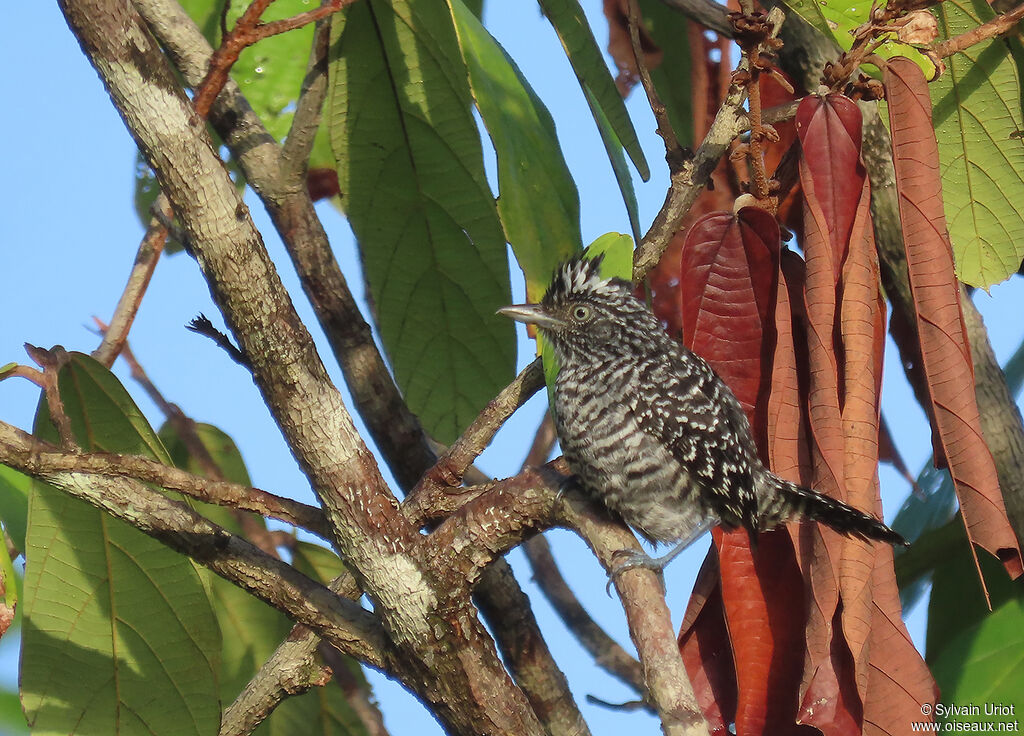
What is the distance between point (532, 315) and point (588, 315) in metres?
0.26

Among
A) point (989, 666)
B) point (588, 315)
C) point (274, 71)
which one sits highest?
point (274, 71)

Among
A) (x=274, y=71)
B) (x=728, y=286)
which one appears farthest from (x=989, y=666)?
(x=274, y=71)

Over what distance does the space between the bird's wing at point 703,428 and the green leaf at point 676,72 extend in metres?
1.05

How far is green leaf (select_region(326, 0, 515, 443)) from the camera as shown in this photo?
334 cm

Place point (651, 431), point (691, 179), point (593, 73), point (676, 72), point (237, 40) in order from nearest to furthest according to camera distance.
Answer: point (237, 40) → point (691, 179) → point (593, 73) → point (651, 431) → point (676, 72)

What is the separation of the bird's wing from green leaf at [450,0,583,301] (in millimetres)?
594

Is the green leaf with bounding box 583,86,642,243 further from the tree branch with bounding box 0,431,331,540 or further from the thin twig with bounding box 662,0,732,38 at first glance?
the tree branch with bounding box 0,431,331,540

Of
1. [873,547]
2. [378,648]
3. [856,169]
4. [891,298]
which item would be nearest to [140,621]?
[378,648]

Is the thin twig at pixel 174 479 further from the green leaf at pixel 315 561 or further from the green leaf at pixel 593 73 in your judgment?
the green leaf at pixel 315 561

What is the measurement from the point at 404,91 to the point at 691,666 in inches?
77.4

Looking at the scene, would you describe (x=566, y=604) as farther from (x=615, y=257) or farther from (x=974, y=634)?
(x=615, y=257)

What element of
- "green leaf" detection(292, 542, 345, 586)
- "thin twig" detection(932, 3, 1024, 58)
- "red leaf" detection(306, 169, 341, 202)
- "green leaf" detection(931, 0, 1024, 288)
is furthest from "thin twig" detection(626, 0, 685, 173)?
"red leaf" detection(306, 169, 341, 202)

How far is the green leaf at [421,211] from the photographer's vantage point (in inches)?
132

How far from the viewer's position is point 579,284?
3305 mm
